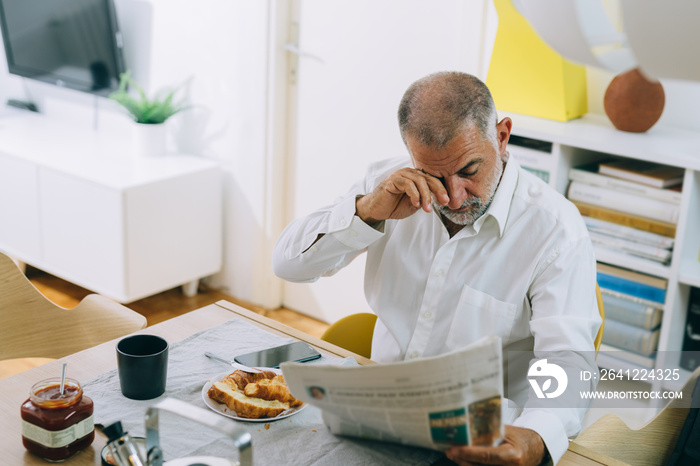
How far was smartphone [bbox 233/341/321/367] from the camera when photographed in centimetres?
138

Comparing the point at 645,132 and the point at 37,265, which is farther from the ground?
the point at 645,132

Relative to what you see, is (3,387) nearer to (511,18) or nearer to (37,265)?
(511,18)

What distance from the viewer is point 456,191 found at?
1492 mm

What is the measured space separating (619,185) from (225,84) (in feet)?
5.75

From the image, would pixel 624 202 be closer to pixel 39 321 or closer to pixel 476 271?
pixel 476 271

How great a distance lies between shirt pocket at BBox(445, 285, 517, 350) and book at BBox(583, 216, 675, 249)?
0.99m

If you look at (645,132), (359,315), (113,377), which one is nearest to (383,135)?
(645,132)

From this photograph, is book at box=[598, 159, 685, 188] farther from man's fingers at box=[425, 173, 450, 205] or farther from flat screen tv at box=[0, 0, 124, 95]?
flat screen tv at box=[0, 0, 124, 95]

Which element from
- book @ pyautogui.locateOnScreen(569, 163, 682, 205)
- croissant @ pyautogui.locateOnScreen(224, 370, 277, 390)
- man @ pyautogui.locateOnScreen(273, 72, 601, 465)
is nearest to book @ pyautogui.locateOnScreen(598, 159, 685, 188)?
book @ pyautogui.locateOnScreen(569, 163, 682, 205)

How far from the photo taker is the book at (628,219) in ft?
7.51

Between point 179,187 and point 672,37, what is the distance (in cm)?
282

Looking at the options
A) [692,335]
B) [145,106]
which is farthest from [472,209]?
[145,106]

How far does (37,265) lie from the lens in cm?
346

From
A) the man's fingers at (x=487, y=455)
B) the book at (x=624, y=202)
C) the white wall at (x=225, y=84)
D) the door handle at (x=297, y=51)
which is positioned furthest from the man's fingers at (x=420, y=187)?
the door handle at (x=297, y=51)
